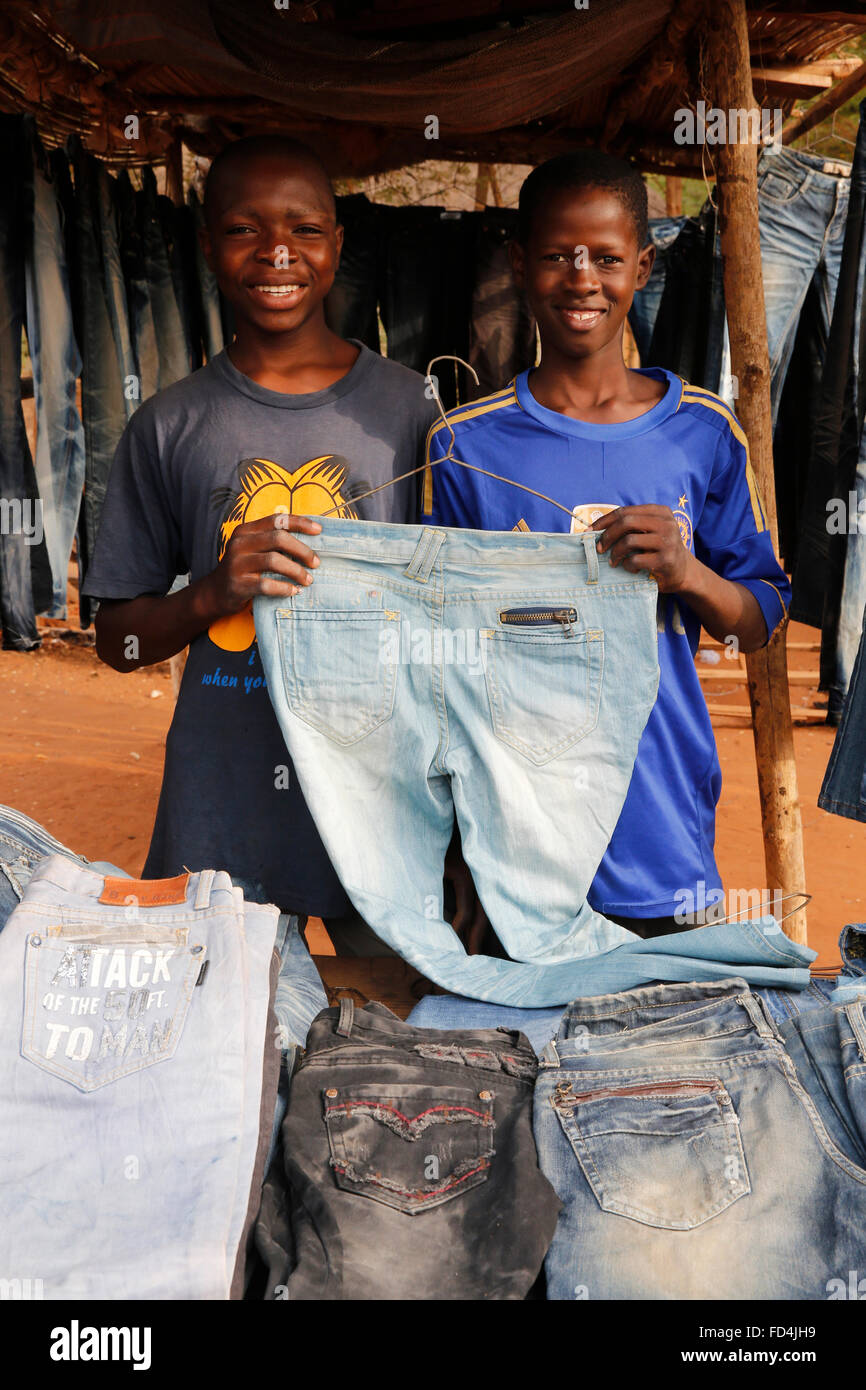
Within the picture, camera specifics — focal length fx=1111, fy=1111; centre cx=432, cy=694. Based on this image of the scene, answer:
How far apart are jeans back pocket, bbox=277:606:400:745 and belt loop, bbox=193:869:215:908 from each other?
0.43 meters

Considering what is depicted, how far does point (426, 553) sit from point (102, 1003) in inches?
38.0

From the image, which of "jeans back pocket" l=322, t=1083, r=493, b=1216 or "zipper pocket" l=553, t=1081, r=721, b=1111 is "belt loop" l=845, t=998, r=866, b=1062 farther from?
"jeans back pocket" l=322, t=1083, r=493, b=1216

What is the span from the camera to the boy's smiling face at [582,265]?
2172 mm

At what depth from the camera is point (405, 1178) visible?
1373mm

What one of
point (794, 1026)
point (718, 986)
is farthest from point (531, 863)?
point (794, 1026)

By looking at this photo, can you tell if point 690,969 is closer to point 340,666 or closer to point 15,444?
point 340,666

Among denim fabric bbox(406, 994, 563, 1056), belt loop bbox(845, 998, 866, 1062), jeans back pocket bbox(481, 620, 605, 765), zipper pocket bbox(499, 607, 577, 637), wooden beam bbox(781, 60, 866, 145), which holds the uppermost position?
wooden beam bbox(781, 60, 866, 145)

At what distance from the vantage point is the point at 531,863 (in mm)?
2061

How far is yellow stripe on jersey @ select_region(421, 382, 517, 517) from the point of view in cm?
223

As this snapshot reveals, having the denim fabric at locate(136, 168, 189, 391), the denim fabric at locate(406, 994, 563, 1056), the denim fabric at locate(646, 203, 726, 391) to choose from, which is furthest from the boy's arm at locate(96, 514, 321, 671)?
the denim fabric at locate(646, 203, 726, 391)

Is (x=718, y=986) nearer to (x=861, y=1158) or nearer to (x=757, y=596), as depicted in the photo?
(x=861, y=1158)

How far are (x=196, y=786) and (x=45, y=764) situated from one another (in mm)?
5547

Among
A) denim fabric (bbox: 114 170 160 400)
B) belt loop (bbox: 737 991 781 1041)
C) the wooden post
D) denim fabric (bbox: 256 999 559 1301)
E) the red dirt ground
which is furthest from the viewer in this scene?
the red dirt ground

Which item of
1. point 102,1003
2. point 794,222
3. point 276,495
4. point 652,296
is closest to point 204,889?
point 102,1003
